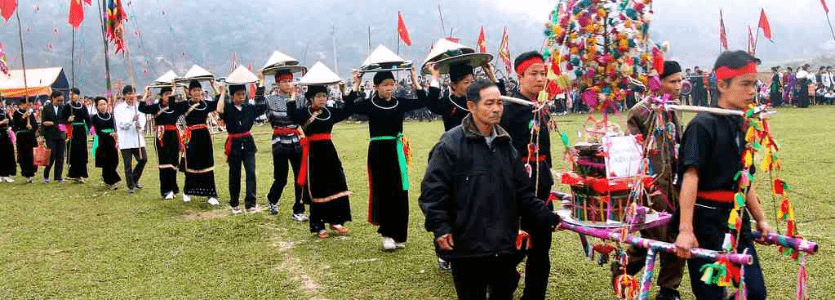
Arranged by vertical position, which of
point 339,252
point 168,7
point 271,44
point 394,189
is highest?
point 168,7

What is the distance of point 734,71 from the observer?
3484mm

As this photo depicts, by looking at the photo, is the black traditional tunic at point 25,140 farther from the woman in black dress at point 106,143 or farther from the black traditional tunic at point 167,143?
the black traditional tunic at point 167,143

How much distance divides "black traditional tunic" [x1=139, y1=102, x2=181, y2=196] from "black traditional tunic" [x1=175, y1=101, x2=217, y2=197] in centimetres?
38

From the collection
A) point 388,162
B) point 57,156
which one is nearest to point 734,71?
point 388,162

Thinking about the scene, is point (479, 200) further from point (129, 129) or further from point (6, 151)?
point (6, 151)

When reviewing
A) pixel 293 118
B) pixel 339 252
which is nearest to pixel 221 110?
pixel 293 118

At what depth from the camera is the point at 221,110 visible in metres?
8.52

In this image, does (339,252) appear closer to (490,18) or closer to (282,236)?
(282,236)

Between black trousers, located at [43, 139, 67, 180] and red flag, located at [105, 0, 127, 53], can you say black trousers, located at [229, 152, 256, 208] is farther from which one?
black trousers, located at [43, 139, 67, 180]

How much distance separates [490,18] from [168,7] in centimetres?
4738

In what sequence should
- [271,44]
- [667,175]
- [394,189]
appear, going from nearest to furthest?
[667,175], [394,189], [271,44]

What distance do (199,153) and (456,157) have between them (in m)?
6.58

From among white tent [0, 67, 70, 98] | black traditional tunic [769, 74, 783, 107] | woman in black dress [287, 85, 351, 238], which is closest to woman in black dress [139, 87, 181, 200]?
woman in black dress [287, 85, 351, 238]

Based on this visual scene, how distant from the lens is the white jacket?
423 inches
